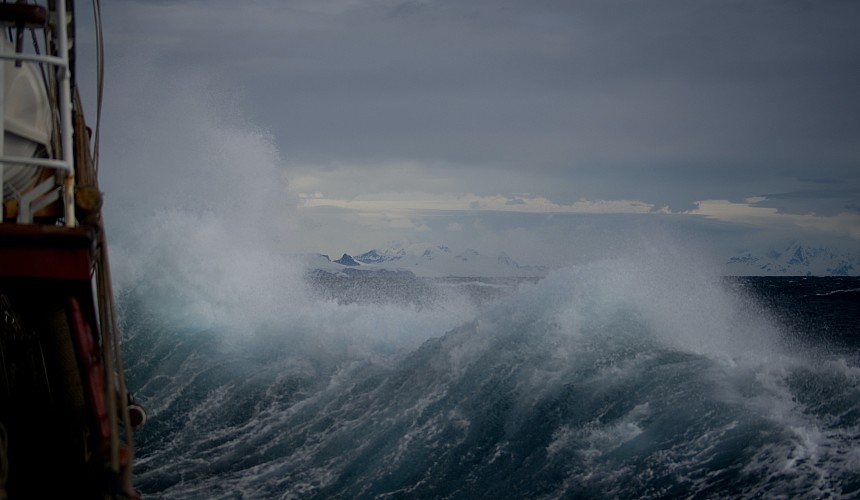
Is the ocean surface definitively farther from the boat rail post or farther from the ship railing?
the boat rail post

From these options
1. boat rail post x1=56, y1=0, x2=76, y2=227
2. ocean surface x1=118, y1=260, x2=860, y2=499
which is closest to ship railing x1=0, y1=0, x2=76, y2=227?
boat rail post x1=56, y1=0, x2=76, y2=227

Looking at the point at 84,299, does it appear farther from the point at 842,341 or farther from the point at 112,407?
the point at 842,341

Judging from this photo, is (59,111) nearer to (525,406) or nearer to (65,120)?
(65,120)

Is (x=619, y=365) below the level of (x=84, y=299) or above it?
below

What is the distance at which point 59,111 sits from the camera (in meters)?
4.36

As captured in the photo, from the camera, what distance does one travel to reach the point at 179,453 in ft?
37.5

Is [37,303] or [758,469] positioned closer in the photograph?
[37,303]

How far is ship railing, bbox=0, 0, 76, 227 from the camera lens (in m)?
4.14

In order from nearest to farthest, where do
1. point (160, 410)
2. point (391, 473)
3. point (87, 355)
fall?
point (87, 355), point (391, 473), point (160, 410)

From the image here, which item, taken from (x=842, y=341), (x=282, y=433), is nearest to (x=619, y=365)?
(x=282, y=433)

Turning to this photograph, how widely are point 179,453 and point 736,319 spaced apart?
44.0 feet

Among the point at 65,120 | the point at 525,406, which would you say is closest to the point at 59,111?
the point at 65,120

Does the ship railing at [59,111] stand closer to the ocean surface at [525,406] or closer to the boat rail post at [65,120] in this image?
the boat rail post at [65,120]

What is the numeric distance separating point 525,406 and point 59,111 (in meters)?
8.38
